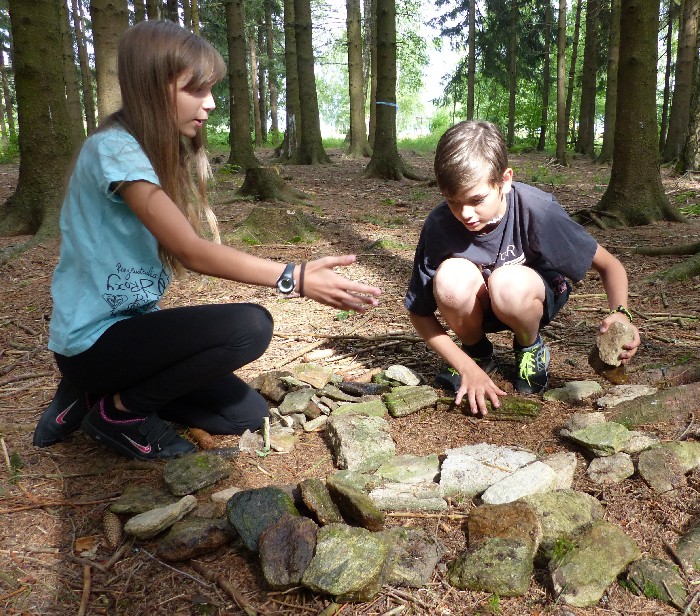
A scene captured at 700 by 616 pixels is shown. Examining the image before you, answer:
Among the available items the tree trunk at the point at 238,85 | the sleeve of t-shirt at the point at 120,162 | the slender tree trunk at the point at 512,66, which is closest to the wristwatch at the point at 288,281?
the sleeve of t-shirt at the point at 120,162

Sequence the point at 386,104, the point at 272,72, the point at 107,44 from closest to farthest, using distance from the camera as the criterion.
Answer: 1. the point at 107,44
2. the point at 386,104
3. the point at 272,72

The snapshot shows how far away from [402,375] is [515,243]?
0.83m

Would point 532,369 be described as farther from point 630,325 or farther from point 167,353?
point 167,353

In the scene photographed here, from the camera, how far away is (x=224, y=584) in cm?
156

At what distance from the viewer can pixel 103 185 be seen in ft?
6.68

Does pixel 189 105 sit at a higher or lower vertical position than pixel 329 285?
higher

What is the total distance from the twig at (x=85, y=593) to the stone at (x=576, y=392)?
6.13ft

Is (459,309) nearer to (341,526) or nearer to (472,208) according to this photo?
(472,208)

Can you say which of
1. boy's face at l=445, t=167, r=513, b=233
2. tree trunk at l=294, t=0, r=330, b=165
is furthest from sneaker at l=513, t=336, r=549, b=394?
tree trunk at l=294, t=0, r=330, b=165

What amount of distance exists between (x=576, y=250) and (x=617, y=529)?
47.9 inches

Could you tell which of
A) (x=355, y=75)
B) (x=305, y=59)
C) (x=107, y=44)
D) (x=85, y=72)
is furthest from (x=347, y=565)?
(x=85, y=72)

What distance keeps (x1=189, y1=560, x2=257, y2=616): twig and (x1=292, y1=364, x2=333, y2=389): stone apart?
1.24m

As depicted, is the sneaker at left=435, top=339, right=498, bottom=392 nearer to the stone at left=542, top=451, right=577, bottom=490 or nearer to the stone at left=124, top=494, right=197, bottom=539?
the stone at left=542, top=451, right=577, bottom=490

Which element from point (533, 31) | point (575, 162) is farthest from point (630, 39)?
point (533, 31)
